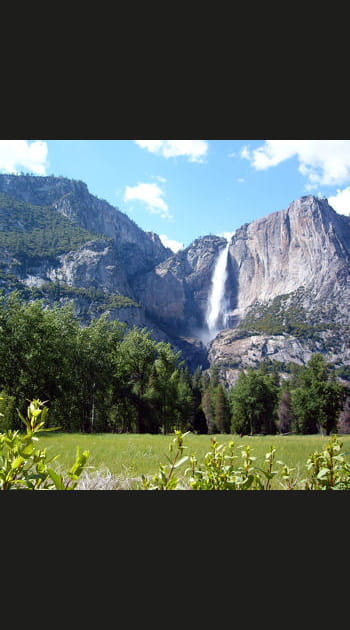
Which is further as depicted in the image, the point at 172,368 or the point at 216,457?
the point at 172,368

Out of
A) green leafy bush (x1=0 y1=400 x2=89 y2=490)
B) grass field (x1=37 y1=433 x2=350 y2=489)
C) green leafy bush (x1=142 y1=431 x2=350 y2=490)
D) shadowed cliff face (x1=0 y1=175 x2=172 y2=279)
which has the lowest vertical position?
grass field (x1=37 y1=433 x2=350 y2=489)

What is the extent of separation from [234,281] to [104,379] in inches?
6846

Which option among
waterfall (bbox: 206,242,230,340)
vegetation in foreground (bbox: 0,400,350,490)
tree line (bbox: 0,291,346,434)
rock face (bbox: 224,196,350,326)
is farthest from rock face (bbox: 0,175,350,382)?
vegetation in foreground (bbox: 0,400,350,490)

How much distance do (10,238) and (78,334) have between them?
12608 centimetres

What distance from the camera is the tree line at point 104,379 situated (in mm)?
18125

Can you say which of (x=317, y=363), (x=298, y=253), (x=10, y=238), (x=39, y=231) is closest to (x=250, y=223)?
(x=298, y=253)

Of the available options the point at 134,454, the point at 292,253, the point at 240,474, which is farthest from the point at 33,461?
the point at 292,253

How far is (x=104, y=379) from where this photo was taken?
88.5ft

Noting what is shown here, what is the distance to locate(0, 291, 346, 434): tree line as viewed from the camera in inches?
714

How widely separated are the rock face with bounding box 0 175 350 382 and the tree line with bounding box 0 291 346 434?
88.2 metres

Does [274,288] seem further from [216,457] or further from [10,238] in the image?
[216,457]

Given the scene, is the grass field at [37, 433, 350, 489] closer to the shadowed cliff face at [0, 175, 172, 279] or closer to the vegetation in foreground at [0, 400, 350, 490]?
the vegetation in foreground at [0, 400, 350, 490]
